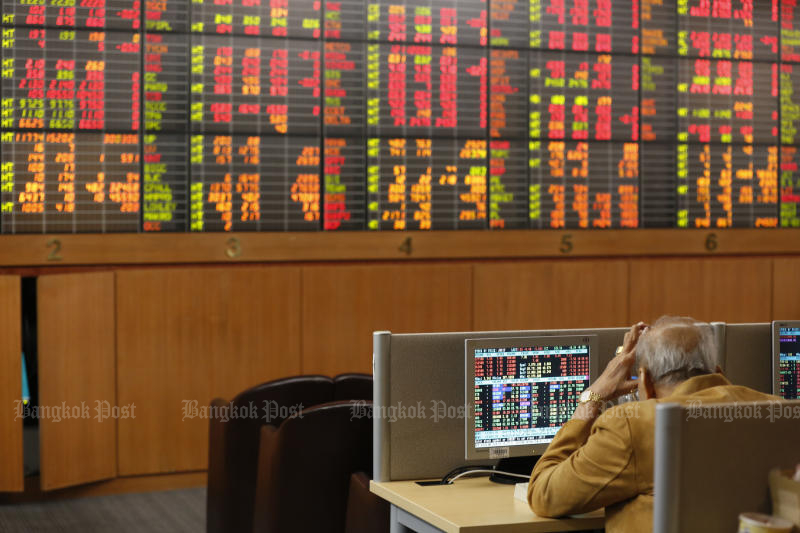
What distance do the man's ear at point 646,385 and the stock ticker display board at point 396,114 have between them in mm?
3107

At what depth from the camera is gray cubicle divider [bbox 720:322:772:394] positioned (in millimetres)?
3350

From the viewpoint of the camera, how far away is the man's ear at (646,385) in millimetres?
2488

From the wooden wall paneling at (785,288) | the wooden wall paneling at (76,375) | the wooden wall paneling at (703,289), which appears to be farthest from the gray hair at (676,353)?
the wooden wall paneling at (785,288)

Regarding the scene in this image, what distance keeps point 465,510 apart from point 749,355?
1.21 meters

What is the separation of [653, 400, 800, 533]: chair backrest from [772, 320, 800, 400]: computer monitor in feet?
4.26

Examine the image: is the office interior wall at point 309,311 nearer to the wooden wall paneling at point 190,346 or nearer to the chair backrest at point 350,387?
the wooden wall paneling at point 190,346

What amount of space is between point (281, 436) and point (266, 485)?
244 mm

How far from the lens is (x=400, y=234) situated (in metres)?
5.52

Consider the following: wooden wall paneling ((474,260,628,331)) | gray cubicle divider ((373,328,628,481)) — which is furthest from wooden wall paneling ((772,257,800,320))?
gray cubicle divider ((373,328,628,481))

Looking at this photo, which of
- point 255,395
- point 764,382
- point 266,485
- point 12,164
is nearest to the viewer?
point 764,382

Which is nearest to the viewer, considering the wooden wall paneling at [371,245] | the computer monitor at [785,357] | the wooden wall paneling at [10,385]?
the computer monitor at [785,357]

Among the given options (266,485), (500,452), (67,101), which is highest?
(67,101)

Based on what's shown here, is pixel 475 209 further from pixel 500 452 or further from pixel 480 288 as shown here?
pixel 500 452

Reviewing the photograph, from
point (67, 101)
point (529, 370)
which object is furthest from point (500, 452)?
point (67, 101)
